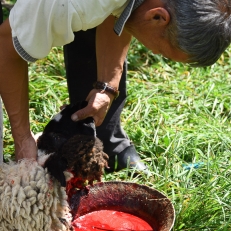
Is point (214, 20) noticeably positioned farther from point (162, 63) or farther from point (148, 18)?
point (162, 63)

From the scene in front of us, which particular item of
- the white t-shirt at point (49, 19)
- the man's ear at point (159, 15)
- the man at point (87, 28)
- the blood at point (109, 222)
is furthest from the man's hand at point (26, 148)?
the man's ear at point (159, 15)

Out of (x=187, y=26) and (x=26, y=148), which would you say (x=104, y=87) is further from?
(x=187, y=26)

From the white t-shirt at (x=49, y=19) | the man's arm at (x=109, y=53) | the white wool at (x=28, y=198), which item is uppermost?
the white t-shirt at (x=49, y=19)

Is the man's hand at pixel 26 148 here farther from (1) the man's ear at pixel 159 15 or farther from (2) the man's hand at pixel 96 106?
(1) the man's ear at pixel 159 15

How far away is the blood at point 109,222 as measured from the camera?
253 cm

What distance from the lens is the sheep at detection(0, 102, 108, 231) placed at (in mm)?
2074

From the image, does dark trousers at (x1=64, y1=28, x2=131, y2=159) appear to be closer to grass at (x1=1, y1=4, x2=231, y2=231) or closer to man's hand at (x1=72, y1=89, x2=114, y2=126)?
grass at (x1=1, y1=4, x2=231, y2=231)

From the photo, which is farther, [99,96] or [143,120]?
[143,120]

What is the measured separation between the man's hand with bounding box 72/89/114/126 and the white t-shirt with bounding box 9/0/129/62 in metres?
0.34

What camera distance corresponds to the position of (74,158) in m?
2.09

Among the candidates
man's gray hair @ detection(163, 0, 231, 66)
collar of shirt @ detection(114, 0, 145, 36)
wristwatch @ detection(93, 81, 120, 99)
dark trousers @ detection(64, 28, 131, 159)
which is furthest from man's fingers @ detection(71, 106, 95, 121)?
dark trousers @ detection(64, 28, 131, 159)

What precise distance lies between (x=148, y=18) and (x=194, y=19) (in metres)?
0.19

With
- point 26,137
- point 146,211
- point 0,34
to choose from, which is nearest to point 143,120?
point 146,211

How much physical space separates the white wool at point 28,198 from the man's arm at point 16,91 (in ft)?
0.39
